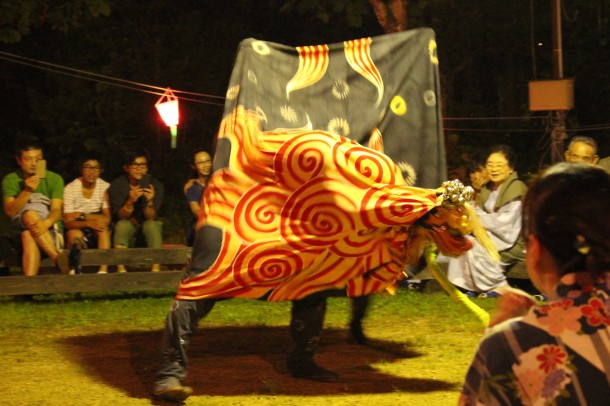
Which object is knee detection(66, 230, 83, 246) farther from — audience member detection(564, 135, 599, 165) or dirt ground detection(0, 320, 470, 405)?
audience member detection(564, 135, 599, 165)

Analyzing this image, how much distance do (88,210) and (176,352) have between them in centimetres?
492

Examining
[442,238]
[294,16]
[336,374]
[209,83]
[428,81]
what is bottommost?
[336,374]

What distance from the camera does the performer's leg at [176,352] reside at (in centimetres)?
527

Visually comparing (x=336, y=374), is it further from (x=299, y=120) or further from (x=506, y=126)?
(x=506, y=126)

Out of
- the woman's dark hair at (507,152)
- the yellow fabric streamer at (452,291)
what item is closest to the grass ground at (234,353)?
the yellow fabric streamer at (452,291)

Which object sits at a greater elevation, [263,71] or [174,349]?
[263,71]

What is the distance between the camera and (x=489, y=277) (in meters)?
9.02

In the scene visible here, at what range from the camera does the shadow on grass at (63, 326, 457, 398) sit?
5.77 metres

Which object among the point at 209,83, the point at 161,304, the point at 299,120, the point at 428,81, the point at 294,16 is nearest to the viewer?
the point at 299,120

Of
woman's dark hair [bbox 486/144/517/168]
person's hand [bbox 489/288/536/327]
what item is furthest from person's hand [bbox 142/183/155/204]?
person's hand [bbox 489/288/536/327]

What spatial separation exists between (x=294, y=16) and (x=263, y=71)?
510 inches

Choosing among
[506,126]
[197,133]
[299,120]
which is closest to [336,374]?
[299,120]

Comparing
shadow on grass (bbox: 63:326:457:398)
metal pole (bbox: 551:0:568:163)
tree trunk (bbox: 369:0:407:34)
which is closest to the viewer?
shadow on grass (bbox: 63:326:457:398)

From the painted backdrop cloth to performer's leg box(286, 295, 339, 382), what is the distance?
44 centimetres
